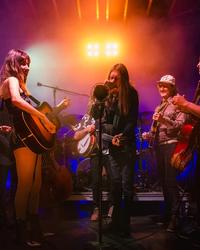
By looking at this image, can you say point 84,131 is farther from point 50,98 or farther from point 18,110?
point 50,98

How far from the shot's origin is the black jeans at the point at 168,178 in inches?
173

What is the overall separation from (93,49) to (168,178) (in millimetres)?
4645

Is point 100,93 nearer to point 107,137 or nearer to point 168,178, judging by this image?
point 107,137

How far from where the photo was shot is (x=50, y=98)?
319 inches

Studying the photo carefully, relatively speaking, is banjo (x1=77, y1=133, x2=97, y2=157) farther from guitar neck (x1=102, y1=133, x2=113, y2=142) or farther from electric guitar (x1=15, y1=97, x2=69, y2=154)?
→ electric guitar (x1=15, y1=97, x2=69, y2=154)

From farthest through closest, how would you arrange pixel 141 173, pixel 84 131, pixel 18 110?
pixel 141 173 → pixel 84 131 → pixel 18 110

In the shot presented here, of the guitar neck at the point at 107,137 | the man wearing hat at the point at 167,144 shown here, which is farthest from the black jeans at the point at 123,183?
the man wearing hat at the point at 167,144

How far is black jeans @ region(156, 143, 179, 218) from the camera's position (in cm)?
441

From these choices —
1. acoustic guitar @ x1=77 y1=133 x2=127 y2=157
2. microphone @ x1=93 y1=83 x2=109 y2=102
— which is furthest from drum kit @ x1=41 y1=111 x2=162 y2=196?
microphone @ x1=93 y1=83 x2=109 y2=102

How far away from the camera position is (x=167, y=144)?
454cm

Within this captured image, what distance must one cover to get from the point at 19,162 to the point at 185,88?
5466mm

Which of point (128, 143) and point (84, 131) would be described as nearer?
point (128, 143)

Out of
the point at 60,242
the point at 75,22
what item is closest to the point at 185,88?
the point at 75,22

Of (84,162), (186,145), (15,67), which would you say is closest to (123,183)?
(186,145)
